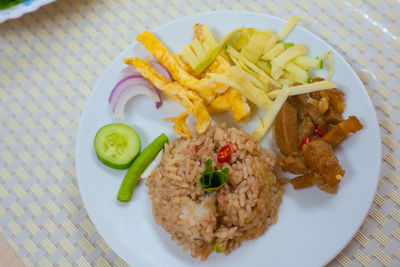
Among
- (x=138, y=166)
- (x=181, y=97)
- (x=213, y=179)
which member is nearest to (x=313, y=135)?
(x=213, y=179)

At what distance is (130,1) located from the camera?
368cm

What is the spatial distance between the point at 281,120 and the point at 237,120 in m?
0.33

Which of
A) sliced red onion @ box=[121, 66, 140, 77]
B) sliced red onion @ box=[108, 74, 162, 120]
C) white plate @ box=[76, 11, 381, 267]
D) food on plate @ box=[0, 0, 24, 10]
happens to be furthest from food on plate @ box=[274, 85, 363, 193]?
food on plate @ box=[0, 0, 24, 10]

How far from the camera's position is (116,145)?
2.79 meters

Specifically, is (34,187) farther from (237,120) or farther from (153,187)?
(237,120)

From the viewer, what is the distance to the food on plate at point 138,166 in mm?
2736

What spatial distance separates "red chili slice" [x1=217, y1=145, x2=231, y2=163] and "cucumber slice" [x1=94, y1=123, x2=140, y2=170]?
0.63 m

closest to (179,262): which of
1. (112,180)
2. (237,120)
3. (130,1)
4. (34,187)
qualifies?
(112,180)

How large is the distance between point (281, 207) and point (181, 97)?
1090 millimetres

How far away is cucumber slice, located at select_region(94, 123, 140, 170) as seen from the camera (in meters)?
2.77

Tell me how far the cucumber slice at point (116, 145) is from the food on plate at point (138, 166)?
0.05m

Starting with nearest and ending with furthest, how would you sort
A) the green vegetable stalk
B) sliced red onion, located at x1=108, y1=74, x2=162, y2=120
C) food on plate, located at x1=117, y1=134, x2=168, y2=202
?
the green vegetable stalk → food on plate, located at x1=117, y1=134, x2=168, y2=202 → sliced red onion, located at x1=108, y1=74, x2=162, y2=120

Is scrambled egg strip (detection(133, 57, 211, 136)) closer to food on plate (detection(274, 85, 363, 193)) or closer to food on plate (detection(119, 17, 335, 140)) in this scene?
food on plate (detection(119, 17, 335, 140))

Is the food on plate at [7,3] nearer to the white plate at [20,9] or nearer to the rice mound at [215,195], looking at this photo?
the white plate at [20,9]
